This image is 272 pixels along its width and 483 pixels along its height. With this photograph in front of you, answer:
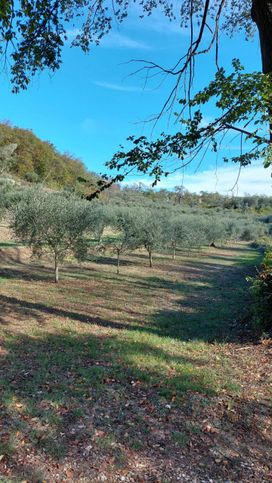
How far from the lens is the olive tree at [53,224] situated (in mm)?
15328

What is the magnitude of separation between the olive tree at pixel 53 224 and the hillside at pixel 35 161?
3390 cm

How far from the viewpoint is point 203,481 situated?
3.22m

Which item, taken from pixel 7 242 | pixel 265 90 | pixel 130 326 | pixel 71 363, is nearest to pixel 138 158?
pixel 265 90

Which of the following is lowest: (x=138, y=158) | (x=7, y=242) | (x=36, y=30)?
(x=7, y=242)

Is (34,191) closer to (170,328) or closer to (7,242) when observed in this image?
(7,242)

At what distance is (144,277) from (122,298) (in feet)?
18.9

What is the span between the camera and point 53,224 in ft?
50.4

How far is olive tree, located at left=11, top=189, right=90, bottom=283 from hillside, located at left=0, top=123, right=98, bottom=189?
3390cm

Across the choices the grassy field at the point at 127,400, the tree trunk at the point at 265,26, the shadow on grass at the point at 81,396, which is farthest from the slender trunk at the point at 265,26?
the shadow on grass at the point at 81,396

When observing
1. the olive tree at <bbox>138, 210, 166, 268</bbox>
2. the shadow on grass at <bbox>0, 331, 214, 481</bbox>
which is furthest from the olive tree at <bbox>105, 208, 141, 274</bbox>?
the shadow on grass at <bbox>0, 331, 214, 481</bbox>

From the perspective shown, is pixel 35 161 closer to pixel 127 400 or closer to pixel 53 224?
pixel 53 224

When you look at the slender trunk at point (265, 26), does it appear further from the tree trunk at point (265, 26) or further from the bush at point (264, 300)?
the bush at point (264, 300)

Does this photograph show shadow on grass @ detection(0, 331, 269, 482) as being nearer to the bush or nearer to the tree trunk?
the bush

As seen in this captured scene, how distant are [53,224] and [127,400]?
455 inches
